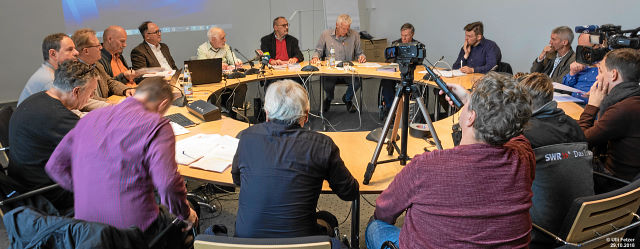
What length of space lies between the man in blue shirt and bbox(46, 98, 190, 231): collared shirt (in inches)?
148

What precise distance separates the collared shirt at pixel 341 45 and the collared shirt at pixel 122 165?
157 inches

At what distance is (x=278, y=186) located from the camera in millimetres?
1542

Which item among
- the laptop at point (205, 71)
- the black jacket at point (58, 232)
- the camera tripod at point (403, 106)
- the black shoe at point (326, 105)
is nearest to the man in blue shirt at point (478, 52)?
the black shoe at point (326, 105)

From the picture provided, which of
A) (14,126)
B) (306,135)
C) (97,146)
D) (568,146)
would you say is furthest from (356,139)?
(14,126)

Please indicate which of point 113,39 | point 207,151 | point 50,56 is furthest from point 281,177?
point 113,39

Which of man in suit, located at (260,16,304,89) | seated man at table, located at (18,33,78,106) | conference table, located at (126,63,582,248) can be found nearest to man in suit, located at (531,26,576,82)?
conference table, located at (126,63,582,248)

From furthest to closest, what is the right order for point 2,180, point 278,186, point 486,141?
point 2,180
point 278,186
point 486,141

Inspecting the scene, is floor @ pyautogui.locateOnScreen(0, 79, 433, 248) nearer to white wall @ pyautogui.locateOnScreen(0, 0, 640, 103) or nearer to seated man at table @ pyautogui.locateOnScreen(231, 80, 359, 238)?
seated man at table @ pyautogui.locateOnScreen(231, 80, 359, 238)

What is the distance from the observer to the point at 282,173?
5.05 feet

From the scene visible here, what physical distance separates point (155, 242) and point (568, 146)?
1.73m

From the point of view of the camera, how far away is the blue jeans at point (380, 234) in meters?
1.68

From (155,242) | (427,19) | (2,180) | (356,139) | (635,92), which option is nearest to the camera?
(155,242)

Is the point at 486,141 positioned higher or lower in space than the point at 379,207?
higher

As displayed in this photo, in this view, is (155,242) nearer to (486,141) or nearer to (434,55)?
(486,141)
